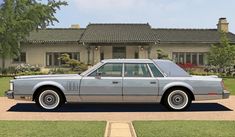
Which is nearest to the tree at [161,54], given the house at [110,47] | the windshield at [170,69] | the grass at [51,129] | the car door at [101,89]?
the house at [110,47]

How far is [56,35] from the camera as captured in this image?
4103cm

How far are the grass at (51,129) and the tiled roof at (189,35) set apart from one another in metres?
30.8

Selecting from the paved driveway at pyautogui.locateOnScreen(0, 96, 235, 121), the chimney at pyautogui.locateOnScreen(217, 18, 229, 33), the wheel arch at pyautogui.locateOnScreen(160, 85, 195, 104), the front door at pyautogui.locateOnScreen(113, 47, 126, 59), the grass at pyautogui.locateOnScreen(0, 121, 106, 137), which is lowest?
the paved driveway at pyautogui.locateOnScreen(0, 96, 235, 121)

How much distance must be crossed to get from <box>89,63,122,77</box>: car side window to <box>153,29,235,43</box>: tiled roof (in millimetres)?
27704

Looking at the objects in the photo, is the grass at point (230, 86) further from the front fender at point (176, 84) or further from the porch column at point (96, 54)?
the porch column at point (96, 54)

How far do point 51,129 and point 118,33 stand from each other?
3278 cm

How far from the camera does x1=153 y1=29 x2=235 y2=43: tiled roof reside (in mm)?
39213

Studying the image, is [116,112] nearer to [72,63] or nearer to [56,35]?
[72,63]

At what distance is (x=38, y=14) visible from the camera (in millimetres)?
38188

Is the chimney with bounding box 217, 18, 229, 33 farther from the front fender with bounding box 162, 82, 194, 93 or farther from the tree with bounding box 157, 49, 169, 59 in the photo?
the front fender with bounding box 162, 82, 194, 93

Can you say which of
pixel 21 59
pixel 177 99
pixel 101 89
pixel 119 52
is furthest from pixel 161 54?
pixel 101 89

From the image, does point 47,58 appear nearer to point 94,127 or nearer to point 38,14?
point 38,14

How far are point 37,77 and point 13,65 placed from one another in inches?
1138

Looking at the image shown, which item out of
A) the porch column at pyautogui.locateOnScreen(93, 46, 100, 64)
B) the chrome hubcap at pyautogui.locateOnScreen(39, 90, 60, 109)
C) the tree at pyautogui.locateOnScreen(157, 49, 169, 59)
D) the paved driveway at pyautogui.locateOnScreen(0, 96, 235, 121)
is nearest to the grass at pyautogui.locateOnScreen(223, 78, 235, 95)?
the paved driveway at pyautogui.locateOnScreen(0, 96, 235, 121)
